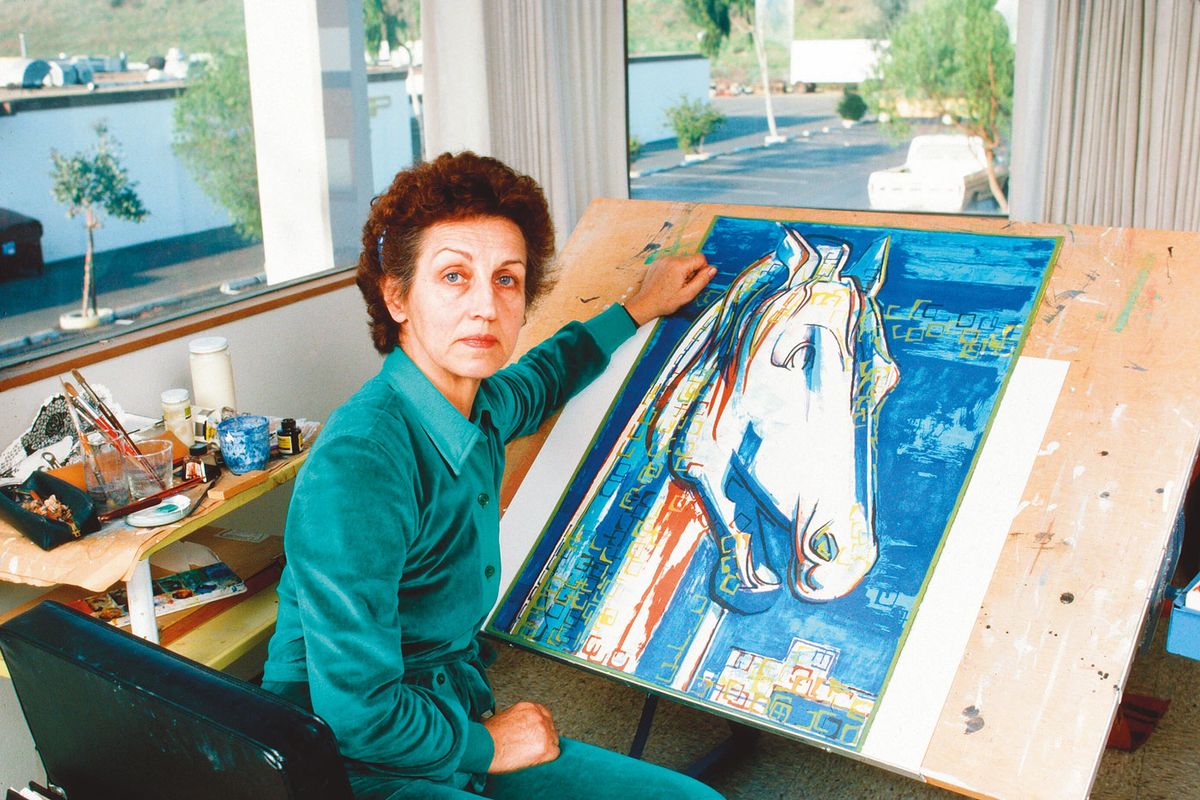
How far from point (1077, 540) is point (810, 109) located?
2203 millimetres

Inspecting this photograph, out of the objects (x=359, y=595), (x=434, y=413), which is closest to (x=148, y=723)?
(x=359, y=595)

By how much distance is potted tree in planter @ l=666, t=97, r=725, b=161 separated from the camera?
3572 mm

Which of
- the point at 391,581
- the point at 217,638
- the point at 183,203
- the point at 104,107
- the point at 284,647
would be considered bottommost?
the point at 217,638

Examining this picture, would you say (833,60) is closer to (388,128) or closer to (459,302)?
(388,128)

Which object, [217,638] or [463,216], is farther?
[217,638]

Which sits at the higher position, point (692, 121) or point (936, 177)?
point (692, 121)

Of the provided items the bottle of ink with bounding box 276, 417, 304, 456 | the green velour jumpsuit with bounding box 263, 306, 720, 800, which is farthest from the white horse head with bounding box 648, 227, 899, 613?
the bottle of ink with bounding box 276, 417, 304, 456

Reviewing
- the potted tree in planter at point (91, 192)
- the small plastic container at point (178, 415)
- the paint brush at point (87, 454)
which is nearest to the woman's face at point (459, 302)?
the paint brush at point (87, 454)

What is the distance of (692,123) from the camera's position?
361 cm

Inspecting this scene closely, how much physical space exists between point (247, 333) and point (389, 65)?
44.8 inches

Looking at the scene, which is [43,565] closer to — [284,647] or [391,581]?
[284,647]

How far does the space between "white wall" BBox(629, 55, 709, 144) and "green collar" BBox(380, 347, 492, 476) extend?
241cm

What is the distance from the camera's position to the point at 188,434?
2102mm

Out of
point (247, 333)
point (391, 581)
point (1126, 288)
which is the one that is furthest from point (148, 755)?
point (247, 333)
